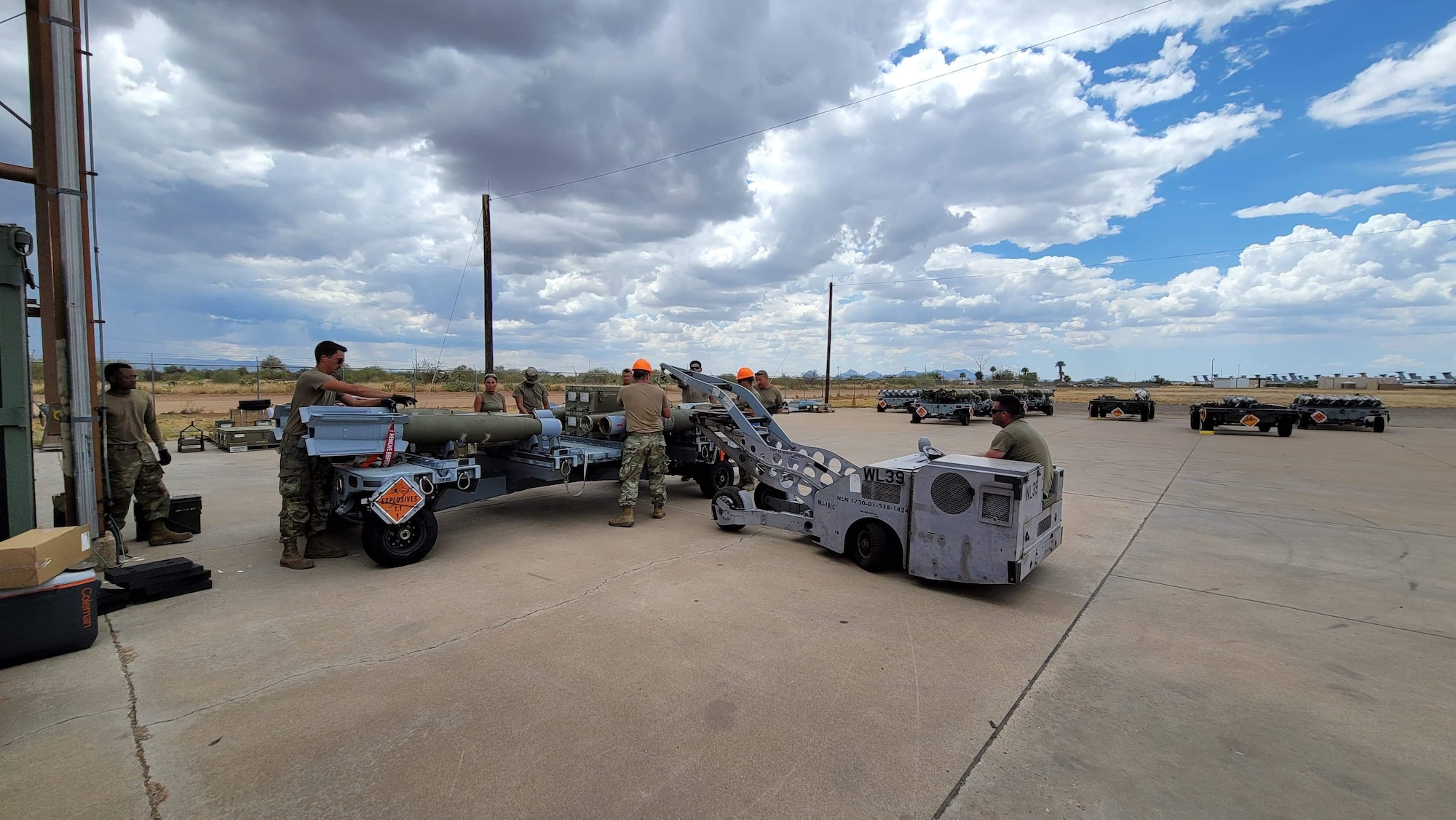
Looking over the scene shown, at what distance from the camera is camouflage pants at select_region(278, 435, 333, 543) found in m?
5.29

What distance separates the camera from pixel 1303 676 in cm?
351

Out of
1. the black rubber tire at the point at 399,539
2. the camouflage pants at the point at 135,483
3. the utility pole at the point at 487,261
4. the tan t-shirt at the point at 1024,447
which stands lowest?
the black rubber tire at the point at 399,539

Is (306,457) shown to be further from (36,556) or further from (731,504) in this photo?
(731,504)

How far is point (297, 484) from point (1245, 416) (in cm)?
2556

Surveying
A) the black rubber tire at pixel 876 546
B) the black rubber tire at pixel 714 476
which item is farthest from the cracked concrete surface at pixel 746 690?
the black rubber tire at pixel 714 476

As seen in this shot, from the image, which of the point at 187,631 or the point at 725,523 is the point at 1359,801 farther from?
the point at 187,631

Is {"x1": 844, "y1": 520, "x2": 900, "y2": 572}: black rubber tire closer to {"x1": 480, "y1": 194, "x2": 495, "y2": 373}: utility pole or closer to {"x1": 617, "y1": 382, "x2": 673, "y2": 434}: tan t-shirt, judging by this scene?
{"x1": 617, "y1": 382, "x2": 673, "y2": 434}: tan t-shirt

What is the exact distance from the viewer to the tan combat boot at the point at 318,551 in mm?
5594

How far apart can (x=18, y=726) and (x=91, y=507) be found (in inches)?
110

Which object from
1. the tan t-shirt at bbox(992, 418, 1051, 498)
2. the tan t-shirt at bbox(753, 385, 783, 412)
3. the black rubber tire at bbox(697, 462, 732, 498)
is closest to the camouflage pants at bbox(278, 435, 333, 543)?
the black rubber tire at bbox(697, 462, 732, 498)

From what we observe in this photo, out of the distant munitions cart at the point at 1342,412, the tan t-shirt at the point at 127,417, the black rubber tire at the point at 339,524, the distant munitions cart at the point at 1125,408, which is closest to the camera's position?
the tan t-shirt at the point at 127,417

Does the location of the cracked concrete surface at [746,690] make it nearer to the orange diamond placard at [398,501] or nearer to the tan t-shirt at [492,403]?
the orange diamond placard at [398,501]

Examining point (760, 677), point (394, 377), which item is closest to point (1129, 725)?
point (760, 677)

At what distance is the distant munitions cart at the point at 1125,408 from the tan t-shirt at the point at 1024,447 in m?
25.7
